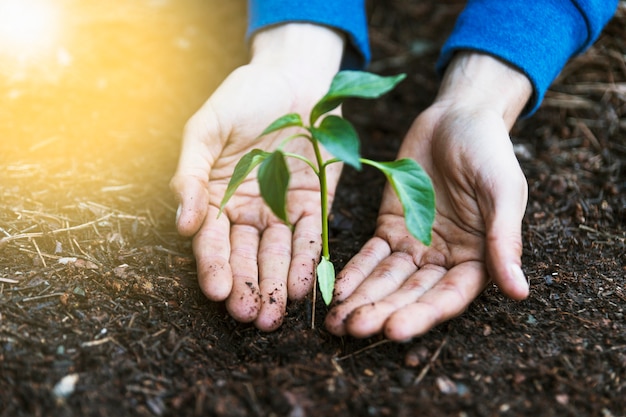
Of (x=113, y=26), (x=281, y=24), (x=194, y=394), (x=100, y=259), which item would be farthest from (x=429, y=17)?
(x=194, y=394)

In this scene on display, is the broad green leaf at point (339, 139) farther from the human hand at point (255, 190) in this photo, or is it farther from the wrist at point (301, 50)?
the wrist at point (301, 50)

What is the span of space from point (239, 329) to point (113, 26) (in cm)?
265

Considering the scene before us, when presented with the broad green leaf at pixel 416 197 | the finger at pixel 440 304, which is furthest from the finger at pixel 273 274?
the broad green leaf at pixel 416 197

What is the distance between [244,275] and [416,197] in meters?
0.68

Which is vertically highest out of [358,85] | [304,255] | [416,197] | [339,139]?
[358,85]

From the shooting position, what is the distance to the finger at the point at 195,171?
2.02m

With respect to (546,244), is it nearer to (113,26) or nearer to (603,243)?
(603,243)

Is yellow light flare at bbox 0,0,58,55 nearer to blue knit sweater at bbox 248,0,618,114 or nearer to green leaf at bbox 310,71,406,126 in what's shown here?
blue knit sweater at bbox 248,0,618,114

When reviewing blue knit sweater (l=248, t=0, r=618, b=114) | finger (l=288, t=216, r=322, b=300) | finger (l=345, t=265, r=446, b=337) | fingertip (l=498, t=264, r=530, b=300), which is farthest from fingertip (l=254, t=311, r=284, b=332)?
blue knit sweater (l=248, t=0, r=618, b=114)

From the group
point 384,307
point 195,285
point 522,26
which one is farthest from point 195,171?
point 522,26

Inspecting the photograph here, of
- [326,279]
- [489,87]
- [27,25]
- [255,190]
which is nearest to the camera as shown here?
[326,279]

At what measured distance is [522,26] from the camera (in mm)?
2500

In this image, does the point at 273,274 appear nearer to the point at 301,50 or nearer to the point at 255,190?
the point at 255,190

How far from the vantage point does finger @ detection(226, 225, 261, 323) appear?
188cm
